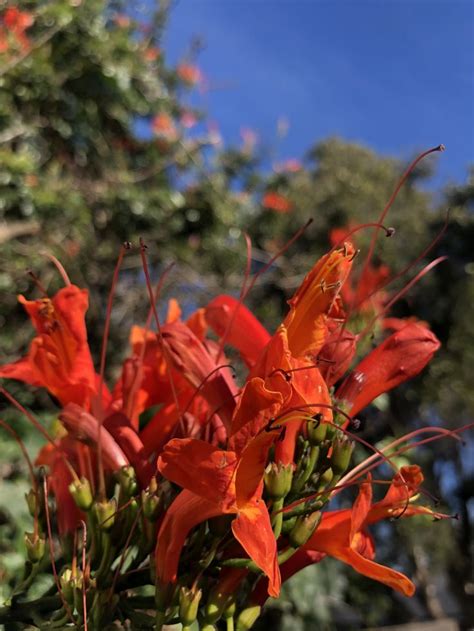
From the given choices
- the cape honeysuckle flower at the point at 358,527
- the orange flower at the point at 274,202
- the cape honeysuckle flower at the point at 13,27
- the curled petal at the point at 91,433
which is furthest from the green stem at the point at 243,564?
the orange flower at the point at 274,202

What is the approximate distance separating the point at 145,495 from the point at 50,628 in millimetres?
200

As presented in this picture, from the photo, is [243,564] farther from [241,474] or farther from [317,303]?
[317,303]

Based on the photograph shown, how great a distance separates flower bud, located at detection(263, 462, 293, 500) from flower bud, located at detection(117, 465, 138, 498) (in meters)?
0.21

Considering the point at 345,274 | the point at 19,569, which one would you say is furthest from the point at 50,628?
the point at 19,569

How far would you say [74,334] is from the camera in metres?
1.09

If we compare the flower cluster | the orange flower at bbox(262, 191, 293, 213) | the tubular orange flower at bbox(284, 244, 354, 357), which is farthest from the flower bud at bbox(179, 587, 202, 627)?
the orange flower at bbox(262, 191, 293, 213)

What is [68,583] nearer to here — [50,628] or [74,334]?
[50,628]

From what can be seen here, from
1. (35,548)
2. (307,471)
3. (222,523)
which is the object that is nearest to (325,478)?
(307,471)

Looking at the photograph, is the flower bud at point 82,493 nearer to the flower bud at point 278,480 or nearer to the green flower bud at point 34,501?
the green flower bud at point 34,501

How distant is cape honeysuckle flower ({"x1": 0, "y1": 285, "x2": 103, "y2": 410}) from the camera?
1080 mm

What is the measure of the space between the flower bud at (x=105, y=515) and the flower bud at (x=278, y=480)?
23cm

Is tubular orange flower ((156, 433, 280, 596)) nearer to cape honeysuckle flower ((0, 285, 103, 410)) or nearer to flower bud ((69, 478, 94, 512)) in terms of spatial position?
flower bud ((69, 478, 94, 512))

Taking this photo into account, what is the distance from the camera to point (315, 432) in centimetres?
91

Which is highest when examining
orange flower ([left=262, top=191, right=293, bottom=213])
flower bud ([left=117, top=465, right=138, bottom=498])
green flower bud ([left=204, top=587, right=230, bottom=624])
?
orange flower ([left=262, top=191, right=293, bottom=213])
